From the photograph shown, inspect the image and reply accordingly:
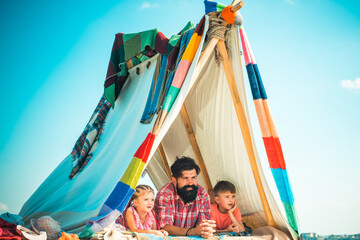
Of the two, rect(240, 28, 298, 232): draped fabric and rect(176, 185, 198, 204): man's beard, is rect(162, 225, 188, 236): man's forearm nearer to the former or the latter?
rect(176, 185, 198, 204): man's beard

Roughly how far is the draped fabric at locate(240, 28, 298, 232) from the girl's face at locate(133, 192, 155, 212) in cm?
120

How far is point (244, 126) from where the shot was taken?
12.0 feet

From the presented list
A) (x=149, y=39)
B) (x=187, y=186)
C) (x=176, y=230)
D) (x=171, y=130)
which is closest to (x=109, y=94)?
(x=149, y=39)

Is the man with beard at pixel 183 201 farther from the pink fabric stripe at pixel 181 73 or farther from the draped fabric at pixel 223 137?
the pink fabric stripe at pixel 181 73

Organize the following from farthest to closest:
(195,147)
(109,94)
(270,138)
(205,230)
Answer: (195,147), (109,94), (270,138), (205,230)

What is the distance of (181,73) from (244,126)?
941 mm

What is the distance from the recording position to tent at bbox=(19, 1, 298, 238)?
303 cm

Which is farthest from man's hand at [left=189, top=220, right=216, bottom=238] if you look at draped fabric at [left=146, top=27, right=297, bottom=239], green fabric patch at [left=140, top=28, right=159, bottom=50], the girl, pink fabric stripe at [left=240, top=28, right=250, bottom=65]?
green fabric patch at [left=140, top=28, right=159, bottom=50]

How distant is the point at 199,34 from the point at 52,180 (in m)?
2.50

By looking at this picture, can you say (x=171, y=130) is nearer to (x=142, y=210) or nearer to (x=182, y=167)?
(x=182, y=167)

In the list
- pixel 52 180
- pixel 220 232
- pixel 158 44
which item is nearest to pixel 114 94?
pixel 158 44

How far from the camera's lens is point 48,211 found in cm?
344

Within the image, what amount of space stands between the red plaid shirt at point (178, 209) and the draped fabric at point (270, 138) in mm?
830

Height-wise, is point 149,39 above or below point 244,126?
above
